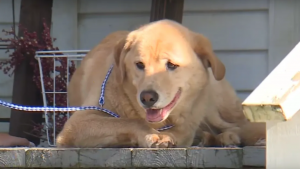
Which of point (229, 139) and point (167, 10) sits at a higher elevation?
point (167, 10)

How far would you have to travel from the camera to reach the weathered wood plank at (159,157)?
2332 millimetres

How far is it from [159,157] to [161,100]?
463 millimetres

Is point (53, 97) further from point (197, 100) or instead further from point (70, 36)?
point (197, 100)

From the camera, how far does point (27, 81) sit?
437 centimetres

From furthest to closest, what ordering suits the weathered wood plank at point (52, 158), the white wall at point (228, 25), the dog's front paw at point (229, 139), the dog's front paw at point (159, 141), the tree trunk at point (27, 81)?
1. the white wall at point (228, 25)
2. the tree trunk at point (27, 81)
3. the dog's front paw at point (229, 139)
4. the dog's front paw at point (159, 141)
5. the weathered wood plank at point (52, 158)

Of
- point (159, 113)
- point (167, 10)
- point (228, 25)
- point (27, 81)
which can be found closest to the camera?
point (159, 113)

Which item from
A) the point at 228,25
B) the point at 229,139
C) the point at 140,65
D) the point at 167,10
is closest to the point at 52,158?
the point at 140,65

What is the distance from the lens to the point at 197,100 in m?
3.14

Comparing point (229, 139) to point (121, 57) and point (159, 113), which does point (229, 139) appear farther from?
point (121, 57)

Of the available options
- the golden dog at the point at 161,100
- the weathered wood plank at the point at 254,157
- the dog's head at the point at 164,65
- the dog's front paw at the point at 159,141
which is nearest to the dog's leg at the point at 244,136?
the golden dog at the point at 161,100

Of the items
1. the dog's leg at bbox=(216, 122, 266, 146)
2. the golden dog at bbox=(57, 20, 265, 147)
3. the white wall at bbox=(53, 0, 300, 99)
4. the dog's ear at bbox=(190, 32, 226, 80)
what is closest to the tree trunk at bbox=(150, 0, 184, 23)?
the white wall at bbox=(53, 0, 300, 99)

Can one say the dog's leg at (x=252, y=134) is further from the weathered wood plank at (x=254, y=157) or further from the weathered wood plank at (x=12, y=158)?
the weathered wood plank at (x=12, y=158)

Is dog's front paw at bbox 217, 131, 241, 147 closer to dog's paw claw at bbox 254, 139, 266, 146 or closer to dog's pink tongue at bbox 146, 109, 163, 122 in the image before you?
dog's paw claw at bbox 254, 139, 266, 146

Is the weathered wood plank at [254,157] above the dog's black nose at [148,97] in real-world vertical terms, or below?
below
